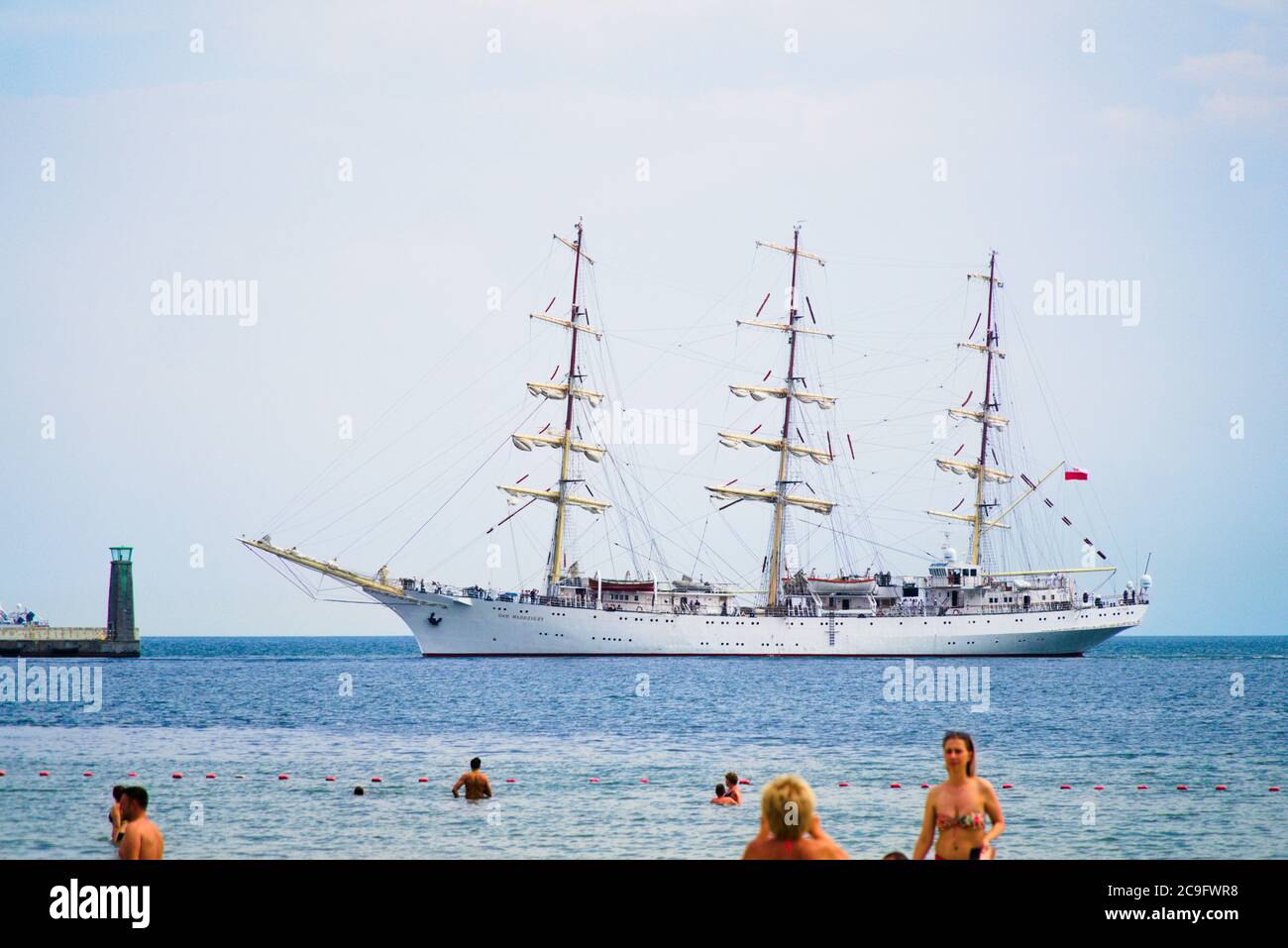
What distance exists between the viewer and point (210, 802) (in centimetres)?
2759

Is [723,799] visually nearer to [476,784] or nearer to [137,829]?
[476,784]

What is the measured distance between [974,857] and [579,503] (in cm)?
8124

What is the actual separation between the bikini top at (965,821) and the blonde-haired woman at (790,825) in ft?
7.18

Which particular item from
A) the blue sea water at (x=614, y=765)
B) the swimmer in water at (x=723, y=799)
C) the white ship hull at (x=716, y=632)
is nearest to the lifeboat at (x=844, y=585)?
the white ship hull at (x=716, y=632)

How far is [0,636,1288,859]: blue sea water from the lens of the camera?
2406 cm

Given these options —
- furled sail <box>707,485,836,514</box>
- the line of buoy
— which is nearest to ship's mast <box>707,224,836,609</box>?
furled sail <box>707,485,836,514</box>

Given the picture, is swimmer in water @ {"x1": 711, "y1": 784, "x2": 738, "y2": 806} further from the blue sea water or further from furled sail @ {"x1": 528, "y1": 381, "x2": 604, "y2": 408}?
furled sail @ {"x1": 528, "y1": 381, "x2": 604, "y2": 408}

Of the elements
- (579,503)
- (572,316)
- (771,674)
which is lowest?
(771,674)

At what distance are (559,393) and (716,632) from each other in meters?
18.0

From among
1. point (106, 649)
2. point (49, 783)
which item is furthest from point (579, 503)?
point (49, 783)

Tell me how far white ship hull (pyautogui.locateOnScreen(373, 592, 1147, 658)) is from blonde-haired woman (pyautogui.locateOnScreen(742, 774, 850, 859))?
3133 inches

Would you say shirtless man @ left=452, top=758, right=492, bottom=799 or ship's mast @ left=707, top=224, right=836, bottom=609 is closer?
shirtless man @ left=452, top=758, right=492, bottom=799

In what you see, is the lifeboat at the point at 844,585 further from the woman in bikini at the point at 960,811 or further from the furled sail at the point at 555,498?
the woman in bikini at the point at 960,811
